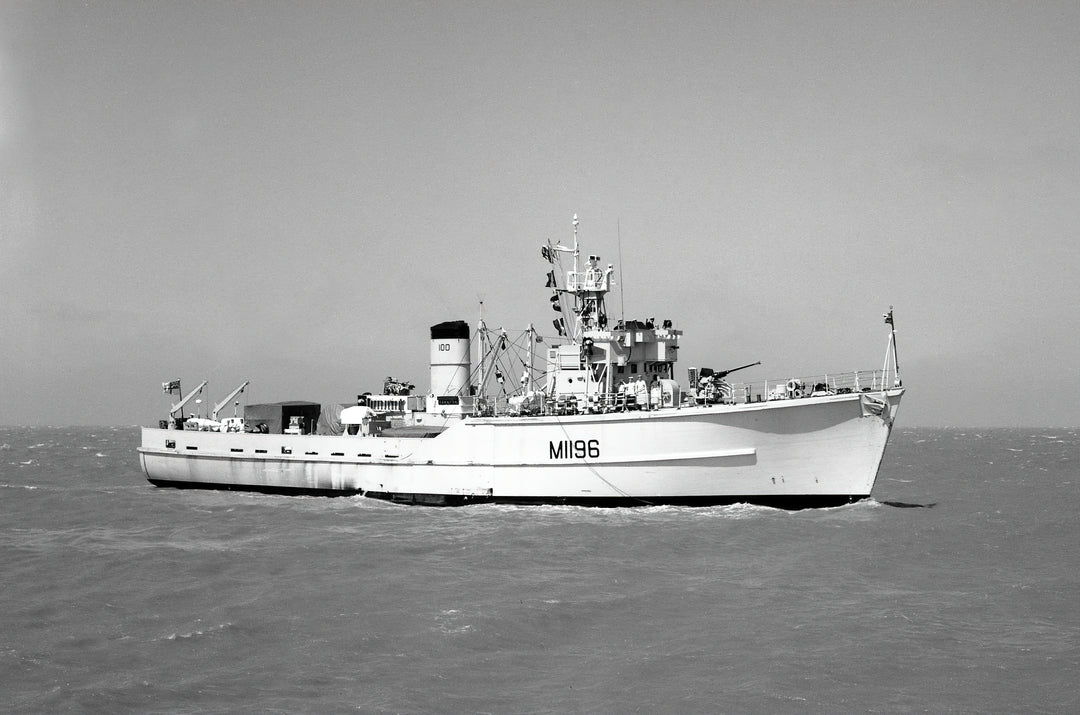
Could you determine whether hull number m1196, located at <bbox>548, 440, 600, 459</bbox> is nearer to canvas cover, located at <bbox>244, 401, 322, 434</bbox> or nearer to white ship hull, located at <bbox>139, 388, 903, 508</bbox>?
white ship hull, located at <bbox>139, 388, 903, 508</bbox>

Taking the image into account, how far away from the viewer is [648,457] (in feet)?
104

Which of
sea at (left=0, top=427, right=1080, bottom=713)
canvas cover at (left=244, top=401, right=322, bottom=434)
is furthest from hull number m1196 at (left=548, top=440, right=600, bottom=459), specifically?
canvas cover at (left=244, top=401, right=322, bottom=434)

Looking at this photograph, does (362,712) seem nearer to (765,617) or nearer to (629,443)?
(765,617)

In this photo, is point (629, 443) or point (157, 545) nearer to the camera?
point (157, 545)

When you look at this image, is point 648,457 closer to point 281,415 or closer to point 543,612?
point 543,612

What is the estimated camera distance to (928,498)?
40.3 meters

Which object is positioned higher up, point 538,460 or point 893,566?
point 538,460

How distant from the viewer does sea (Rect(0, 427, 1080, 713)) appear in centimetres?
1468

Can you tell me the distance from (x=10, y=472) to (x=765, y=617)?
5196 centimetres

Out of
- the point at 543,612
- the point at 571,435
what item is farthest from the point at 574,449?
the point at 543,612

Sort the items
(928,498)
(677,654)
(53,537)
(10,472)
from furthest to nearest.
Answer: (10,472), (928,498), (53,537), (677,654)

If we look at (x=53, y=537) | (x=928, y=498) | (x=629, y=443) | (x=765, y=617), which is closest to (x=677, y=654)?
(x=765, y=617)

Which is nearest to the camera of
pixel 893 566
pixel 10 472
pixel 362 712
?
pixel 362 712

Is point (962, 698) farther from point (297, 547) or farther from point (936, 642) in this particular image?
point (297, 547)
